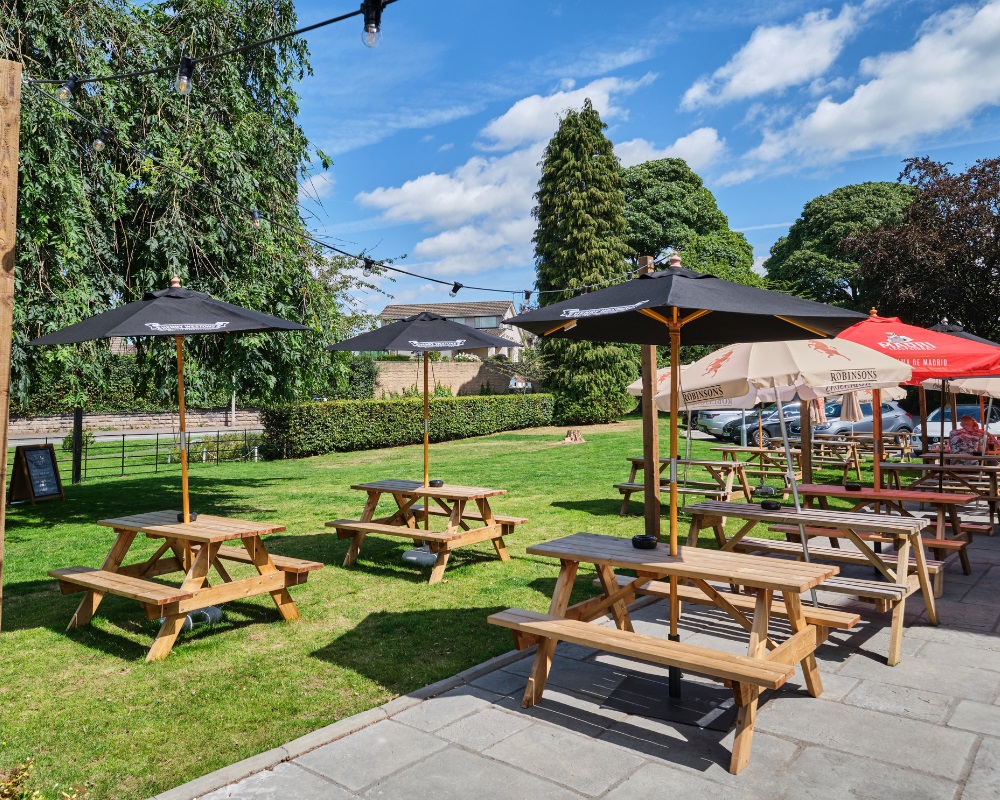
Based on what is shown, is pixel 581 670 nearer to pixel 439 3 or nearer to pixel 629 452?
pixel 439 3

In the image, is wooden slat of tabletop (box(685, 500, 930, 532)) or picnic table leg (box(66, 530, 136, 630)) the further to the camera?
picnic table leg (box(66, 530, 136, 630))

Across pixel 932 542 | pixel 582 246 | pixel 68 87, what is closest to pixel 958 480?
pixel 932 542

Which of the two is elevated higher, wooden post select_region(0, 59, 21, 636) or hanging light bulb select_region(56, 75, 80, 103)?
hanging light bulb select_region(56, 75, 80, 103)

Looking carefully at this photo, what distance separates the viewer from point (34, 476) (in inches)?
496

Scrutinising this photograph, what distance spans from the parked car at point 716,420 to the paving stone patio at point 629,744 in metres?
21.0

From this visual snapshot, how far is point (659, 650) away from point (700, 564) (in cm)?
65

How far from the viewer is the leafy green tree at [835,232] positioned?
42.5 metres

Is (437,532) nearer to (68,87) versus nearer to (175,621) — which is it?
(175,621)

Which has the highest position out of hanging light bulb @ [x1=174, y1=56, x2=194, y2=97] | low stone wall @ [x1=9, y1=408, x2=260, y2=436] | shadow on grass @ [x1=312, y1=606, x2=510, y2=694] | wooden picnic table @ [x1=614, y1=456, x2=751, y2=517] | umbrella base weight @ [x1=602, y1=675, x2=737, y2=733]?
hanging light bulb @ [x1=174, y1=56, x2=194, y2=97]

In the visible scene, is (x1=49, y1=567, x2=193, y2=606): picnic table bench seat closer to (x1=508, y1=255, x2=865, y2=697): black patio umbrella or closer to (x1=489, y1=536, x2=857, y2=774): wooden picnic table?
(x1=489, y1=536, x2=857, y2=774): wooden picnic table

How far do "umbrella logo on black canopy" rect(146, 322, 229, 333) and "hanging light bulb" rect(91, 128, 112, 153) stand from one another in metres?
4.72

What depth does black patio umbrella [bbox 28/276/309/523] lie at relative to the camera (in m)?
5.46

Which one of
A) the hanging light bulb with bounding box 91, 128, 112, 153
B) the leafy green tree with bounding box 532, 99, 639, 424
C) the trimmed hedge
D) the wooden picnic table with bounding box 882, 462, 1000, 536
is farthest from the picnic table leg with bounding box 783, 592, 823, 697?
the leafy green tree with bounding box 532, 99, 639, 424

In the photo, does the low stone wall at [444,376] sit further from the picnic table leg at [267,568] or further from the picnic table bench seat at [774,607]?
the picnic table bench seat at [774,607]
